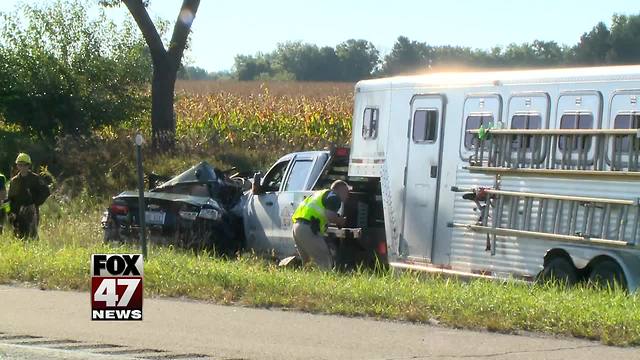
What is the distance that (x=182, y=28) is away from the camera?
3102 cm

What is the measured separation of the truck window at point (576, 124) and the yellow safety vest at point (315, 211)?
11.6 feet

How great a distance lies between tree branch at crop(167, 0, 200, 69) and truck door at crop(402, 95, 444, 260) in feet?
51.4

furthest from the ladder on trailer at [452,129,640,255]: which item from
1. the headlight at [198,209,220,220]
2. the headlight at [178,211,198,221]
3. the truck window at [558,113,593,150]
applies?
the headlight at [178,211,198,221]

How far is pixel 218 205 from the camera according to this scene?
18969 millimetres

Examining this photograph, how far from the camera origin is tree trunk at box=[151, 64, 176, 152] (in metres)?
30.7

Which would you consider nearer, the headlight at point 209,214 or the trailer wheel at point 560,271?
the trailer wheel at point 560,271

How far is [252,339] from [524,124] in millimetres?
5787

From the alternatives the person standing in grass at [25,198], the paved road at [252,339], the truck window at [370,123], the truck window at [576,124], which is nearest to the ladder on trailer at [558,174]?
the truck window at [576,124]

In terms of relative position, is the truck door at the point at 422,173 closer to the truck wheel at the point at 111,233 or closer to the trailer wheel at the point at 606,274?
the trailer wheel at the point at 606,274

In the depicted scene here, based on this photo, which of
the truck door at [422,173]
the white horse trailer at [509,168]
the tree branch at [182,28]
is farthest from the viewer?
the tree branch at [182,28]

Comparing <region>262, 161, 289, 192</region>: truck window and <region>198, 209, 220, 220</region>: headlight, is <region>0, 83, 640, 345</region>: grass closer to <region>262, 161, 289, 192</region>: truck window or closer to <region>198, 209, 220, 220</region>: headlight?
<region>198, 209, 220, 220</region>: headlight

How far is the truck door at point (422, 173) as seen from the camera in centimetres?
1591

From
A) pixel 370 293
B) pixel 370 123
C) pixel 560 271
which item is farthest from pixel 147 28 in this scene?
pixel 370 293

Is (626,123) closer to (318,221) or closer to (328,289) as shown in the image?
(328,289)
